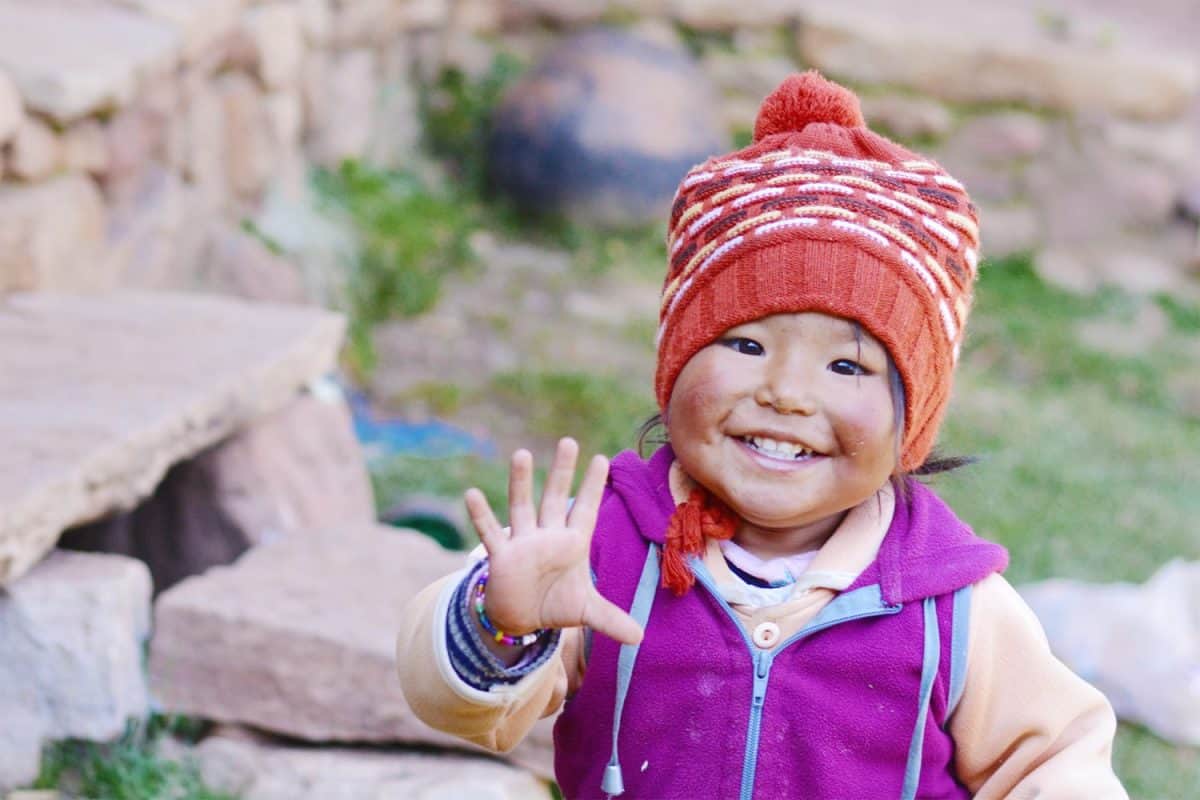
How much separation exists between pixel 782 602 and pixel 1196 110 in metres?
7.67

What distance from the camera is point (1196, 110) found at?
27.5 feet

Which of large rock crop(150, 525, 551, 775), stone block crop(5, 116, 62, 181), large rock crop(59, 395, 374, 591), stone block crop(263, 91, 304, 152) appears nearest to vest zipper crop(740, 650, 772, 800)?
large rock crop(150, 525, 551, 775)

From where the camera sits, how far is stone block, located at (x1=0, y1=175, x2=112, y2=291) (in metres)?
3.29

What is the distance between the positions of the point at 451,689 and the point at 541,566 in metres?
0.20

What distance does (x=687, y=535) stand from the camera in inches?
68.5

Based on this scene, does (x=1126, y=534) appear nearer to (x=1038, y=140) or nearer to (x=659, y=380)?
(x=659, y=380)

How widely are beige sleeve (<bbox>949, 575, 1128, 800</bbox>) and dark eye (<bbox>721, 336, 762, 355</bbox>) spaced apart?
39 centimetres

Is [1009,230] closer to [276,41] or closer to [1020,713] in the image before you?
[276,41]

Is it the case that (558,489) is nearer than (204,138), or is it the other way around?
(558,489)

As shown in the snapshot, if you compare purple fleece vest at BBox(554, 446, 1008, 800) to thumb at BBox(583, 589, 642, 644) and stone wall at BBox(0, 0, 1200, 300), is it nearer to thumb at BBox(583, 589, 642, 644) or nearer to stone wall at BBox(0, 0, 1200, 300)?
thumb at BBox(583, 589, 642, 644)

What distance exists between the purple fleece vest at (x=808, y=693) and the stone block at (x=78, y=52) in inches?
86.6

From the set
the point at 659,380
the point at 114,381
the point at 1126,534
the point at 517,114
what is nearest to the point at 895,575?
the point at 659,380

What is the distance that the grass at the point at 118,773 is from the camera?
2.44 metres

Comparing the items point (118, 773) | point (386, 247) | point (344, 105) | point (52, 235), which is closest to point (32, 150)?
point (52, 235)
